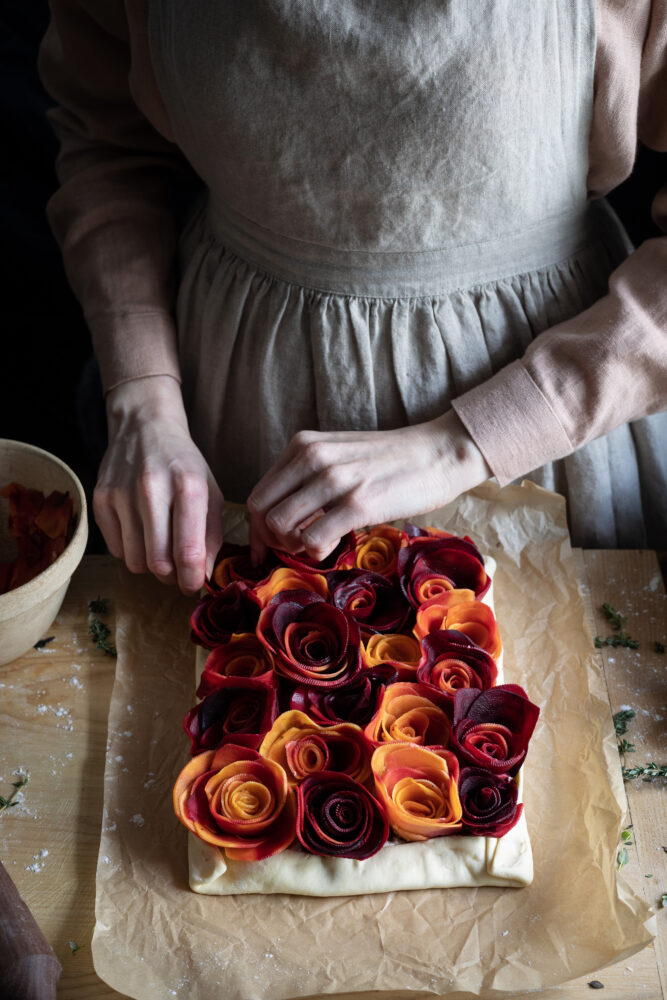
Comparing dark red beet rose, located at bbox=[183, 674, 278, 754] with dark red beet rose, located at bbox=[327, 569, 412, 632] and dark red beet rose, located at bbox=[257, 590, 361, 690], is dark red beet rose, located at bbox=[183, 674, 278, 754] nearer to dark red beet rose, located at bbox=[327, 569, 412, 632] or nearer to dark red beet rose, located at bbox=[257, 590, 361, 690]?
dark red beet rose, located at bbox=[257, 590, 361, 690]

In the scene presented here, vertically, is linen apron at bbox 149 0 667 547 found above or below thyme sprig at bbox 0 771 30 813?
above

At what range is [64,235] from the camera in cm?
139

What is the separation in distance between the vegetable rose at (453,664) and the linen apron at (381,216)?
0.32 m

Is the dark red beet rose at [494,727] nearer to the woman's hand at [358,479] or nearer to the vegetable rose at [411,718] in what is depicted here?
the vegetable rose at [411,718]

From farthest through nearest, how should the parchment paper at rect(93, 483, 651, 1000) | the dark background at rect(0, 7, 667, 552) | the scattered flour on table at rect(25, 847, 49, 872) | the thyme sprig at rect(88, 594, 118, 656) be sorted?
the dark background at rect(0, 7, 667, 552), the thyme sprig at rect(88, 594, 118, 656), the scattered flour on table at rect(25, 847, 49, 872), the parchment paper at rect(93, 483, 651, 1000)

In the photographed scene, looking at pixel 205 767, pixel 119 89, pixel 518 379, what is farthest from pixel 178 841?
pixel 119 89

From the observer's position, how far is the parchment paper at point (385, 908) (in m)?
0.86

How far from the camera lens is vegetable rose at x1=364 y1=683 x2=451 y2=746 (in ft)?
3.18

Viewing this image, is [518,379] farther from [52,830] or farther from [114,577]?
[52,830]

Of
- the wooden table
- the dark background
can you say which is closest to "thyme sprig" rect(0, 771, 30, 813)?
the wooden table

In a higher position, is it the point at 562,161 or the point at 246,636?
the point at 562,161

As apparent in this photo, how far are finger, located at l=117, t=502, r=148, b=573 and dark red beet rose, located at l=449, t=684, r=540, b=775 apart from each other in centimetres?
44

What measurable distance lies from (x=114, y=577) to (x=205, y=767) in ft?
1.25

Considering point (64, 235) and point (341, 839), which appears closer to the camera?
point (341, 839)
